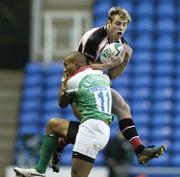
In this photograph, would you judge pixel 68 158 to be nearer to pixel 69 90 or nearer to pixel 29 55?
pixel 29 55

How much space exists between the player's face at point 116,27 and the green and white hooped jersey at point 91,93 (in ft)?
1.16

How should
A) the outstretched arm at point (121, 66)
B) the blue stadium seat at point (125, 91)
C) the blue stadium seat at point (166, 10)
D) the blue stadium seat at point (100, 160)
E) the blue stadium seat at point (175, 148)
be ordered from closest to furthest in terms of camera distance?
the outstretched arm at point (121, 66) → the blue stadium seat at point (100, 160) → the blue stadium seat at point (175, 148) → the blue stadium seat at point (125, 91) → the blue stadium seat at point (166, 10)

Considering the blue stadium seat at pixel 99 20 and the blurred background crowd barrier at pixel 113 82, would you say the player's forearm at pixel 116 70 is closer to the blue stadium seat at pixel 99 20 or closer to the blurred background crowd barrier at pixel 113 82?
the blurred background crowd barrier at pixel 113 82

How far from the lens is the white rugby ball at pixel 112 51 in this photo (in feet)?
26.1

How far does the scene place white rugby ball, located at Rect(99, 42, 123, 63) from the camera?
796 cm

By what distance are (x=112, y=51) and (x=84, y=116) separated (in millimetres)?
621

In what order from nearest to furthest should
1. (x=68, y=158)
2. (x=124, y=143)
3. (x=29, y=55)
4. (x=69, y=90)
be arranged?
(x=69, y=90) → (x=124, y=143) → (x=68, y=158) → (x=29, y=55)

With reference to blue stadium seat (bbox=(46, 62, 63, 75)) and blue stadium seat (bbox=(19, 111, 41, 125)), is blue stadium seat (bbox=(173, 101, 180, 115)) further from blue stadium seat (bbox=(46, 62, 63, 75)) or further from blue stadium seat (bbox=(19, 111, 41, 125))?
blue stadium seat (bbox=(19, 111, 41, 125))

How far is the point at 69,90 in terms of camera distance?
26.0ft

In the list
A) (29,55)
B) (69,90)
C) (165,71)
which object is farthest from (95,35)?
(29,55)

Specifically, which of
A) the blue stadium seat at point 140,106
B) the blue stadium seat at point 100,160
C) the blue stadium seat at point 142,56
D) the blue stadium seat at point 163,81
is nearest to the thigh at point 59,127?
the blue stadium seat at point 100,160

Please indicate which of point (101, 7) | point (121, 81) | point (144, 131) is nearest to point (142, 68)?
point (121, 81)

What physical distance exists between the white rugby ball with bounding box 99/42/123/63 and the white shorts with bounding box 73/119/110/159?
58cm

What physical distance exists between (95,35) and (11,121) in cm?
849
